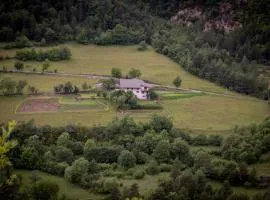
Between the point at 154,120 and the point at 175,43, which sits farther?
the point at 175,43

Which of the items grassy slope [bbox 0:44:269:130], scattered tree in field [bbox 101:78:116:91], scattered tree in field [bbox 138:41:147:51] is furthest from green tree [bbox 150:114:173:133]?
scattered tree in field [bbox 138:41:147:51]

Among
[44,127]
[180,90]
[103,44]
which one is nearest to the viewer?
[44,127]

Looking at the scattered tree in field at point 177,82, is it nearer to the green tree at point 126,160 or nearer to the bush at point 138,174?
the green tree at point 126,160

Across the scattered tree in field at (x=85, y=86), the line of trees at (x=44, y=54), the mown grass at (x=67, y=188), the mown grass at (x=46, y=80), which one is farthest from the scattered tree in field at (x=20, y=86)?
the mown grass at (x=67, y=188)

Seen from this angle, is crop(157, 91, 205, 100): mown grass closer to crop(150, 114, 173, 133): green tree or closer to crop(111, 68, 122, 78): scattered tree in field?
crop(111, 68, 122, 78): scattered tree in field

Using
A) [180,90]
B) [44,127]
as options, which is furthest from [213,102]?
[44,127]

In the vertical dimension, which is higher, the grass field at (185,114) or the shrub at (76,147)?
the shrub at (76,147)

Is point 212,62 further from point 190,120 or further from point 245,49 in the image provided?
point 190,120
